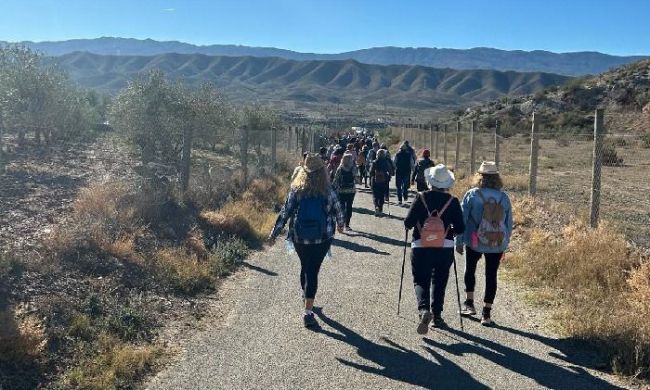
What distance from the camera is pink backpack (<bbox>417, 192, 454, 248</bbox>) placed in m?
6.70

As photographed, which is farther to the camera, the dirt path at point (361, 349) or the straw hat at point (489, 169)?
the straw hat at point (489, 169)

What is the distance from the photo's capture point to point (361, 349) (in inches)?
248

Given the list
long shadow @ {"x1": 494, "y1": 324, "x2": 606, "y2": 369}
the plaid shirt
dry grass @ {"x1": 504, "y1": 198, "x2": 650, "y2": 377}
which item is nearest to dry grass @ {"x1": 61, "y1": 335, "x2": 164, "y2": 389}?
the plaid shirt

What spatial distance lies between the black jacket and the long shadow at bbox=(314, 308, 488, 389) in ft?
4.28

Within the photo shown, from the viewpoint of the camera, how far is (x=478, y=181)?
723cm

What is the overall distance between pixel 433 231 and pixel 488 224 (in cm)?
79

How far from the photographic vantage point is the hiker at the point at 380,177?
50.2 feet

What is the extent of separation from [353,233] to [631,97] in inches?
1760

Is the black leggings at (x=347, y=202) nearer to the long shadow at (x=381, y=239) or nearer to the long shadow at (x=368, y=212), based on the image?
the long shadow at (x=381, y=239)

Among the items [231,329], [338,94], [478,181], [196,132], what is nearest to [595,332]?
[478,181]

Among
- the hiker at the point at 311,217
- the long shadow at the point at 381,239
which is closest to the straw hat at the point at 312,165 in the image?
the hiker at the point at 311,217

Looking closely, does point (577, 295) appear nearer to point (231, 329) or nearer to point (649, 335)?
point (649, 335)

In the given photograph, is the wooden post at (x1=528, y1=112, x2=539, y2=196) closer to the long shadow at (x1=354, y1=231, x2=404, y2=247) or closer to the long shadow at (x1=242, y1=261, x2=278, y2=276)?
the long shadow at (x1=354, y1=231, x2=404, y2=247)

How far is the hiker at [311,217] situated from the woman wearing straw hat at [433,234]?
38.9 inches
